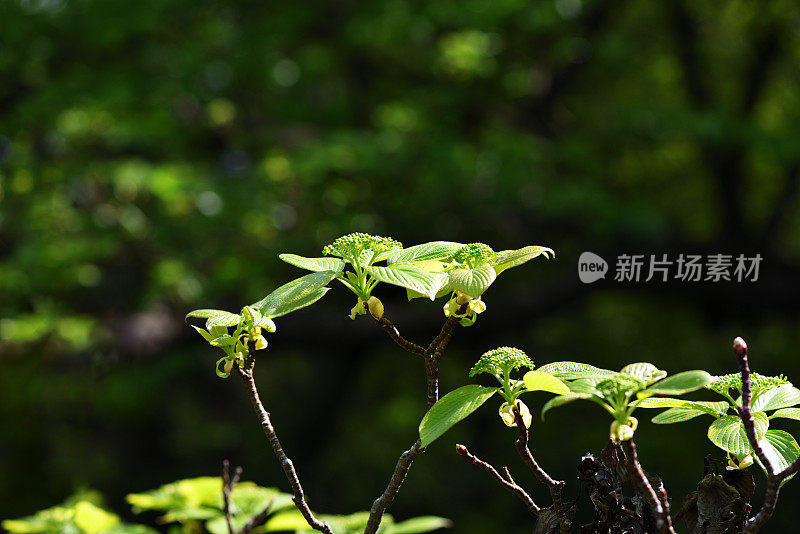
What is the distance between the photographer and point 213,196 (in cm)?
348

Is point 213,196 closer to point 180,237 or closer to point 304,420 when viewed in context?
point 180,237

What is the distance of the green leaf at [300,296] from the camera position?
62 centimetres

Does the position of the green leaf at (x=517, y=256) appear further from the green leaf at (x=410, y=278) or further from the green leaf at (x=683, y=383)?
the green leaf at (x=683, y=383)

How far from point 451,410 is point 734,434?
27 centimetres

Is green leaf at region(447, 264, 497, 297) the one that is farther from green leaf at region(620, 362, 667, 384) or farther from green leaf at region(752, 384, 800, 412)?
green leaf at region(752, 384, 800, 412)

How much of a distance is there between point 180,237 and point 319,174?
783 mm

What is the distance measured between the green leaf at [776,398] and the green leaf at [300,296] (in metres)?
0.40

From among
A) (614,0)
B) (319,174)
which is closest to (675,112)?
(614,0)

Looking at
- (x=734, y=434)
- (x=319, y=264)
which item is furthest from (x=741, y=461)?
(x=319, y=264)

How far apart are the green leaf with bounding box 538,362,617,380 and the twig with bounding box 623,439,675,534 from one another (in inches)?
2.3

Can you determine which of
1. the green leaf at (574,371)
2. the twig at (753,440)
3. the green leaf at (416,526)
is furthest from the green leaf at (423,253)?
the green leaf at (416,526)

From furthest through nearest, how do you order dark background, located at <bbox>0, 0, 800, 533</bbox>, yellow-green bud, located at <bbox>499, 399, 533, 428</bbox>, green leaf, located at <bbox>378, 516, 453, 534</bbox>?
dark background, located at <bbox>0, 0, 800, 533</bbox> → green leaf, located at <bbox>378, 516, 453, 534</bbox> → yellow-green bud, located at <bbox>499, 399, 533, 428</bbox>

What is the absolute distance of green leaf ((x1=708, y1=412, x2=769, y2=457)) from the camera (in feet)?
2.07

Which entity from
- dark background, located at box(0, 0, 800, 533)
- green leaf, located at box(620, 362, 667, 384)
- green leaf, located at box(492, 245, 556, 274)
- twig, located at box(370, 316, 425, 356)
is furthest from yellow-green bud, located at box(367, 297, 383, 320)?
dark background, located at box(0, 0, 800, 533)
